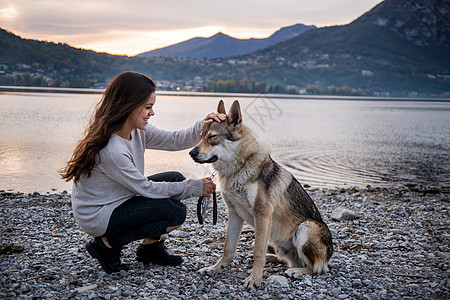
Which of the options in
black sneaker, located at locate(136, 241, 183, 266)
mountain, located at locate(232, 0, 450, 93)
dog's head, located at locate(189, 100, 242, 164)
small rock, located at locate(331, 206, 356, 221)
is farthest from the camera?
mountain, located at locate(232, 0, 450, 93)

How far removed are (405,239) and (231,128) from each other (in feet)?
13.1

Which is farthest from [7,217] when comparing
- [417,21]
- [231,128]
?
[417,21]

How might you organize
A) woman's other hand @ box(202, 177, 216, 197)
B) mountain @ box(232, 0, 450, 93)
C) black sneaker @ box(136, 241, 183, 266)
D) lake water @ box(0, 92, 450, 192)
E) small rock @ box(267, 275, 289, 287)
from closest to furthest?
woman's other hand @ box(202, 177, 216, 197) → small rock @ box(267, 275, 289, 287) → black sneaker @ box(136, 241, 183, 266) → lake water @ box(0, 92, 450, 192) → mountain @ box(232, 0, 450, 93)

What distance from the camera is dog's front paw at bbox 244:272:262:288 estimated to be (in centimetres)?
469

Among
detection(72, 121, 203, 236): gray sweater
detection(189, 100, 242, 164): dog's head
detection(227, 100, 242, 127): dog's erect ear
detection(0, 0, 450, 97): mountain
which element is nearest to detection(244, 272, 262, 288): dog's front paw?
detection(72, 121, 203, 236): gray sweater

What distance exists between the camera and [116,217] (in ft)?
14.7

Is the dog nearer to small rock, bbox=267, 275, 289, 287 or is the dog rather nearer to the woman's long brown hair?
small rock, bbox=267, 275, 289, 287

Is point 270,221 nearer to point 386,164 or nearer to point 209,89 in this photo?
point 386,164

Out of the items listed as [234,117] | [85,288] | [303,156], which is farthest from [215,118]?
[303,156]

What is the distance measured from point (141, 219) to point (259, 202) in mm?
1511

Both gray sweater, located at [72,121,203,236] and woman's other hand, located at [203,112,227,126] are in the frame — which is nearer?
gray sweater, located at [72,121,203,236]

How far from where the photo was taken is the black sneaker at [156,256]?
5.12m

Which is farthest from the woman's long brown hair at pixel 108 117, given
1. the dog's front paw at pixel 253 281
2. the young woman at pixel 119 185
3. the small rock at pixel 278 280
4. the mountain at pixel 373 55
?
the mountain at pixel 373 55

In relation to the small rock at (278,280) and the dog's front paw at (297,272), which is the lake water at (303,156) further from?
the small rock at (278,280)
